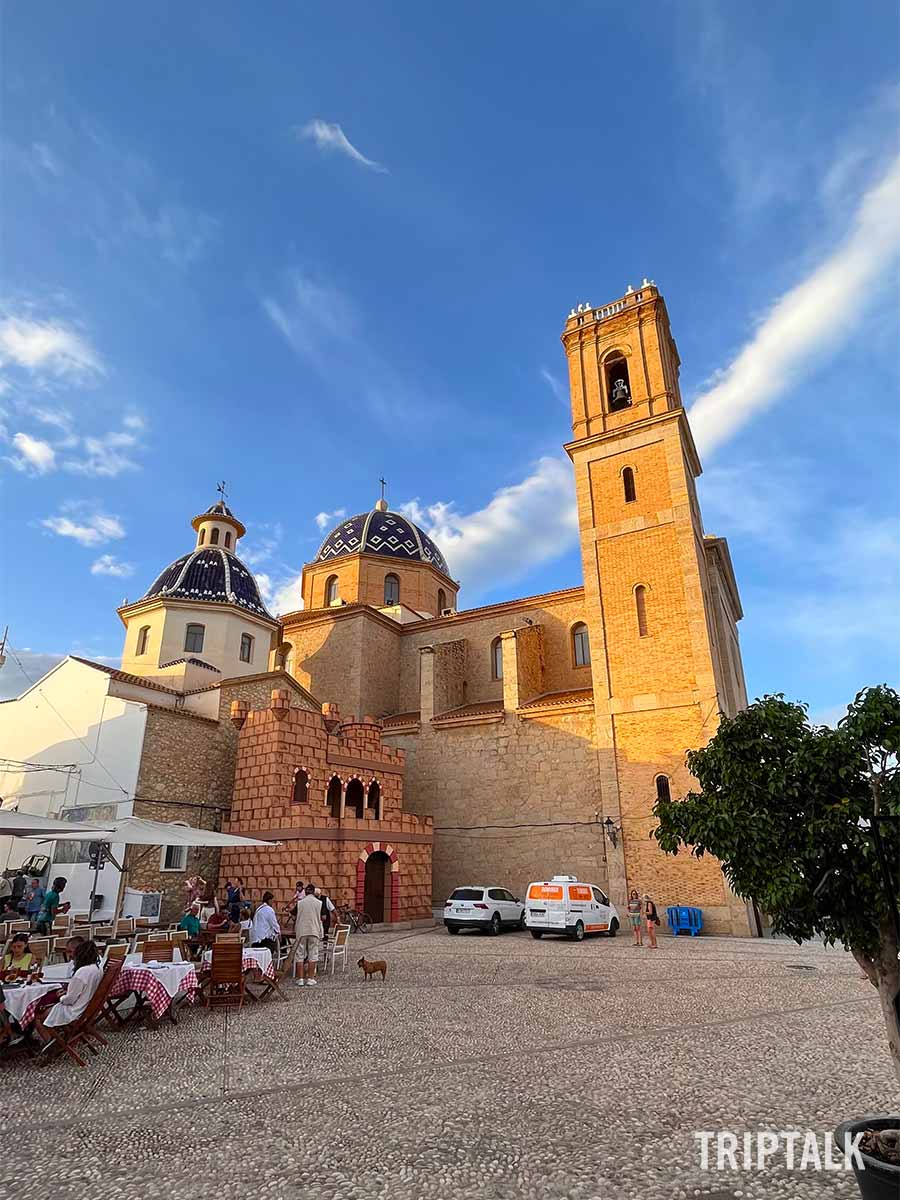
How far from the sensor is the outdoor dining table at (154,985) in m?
7.41

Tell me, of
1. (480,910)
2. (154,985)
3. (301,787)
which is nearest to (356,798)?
(301,787)

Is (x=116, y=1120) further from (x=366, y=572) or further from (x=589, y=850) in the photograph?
(x=366, y=572)

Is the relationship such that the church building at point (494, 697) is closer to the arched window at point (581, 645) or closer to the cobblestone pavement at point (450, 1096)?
the arched window at point (581, 645)

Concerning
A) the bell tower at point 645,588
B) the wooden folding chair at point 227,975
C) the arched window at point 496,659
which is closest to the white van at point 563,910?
the bell tower at point 645,588

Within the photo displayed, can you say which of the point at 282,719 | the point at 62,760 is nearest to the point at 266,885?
the point at 282,719

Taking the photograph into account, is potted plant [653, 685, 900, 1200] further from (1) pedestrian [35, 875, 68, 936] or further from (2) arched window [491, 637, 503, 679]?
(2) arched window [491, 637, 503, 679]

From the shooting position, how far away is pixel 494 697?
27234 mm

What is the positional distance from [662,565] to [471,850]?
11279 mm

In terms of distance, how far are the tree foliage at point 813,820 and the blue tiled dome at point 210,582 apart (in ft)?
75.8

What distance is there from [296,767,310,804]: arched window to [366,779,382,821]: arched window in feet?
7.05

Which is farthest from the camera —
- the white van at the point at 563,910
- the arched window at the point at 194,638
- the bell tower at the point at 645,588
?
the arched window at the point at 194,638

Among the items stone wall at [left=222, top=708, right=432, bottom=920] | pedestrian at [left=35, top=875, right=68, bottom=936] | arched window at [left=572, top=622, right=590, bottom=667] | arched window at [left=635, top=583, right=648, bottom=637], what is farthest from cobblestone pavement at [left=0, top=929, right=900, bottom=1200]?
arched window at [left=572, top=622, right=590, bottom=667]

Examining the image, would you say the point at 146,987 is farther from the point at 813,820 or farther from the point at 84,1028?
the point at 813,820

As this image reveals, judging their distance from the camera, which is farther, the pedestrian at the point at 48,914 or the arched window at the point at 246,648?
the arched window at the point at 246,648
